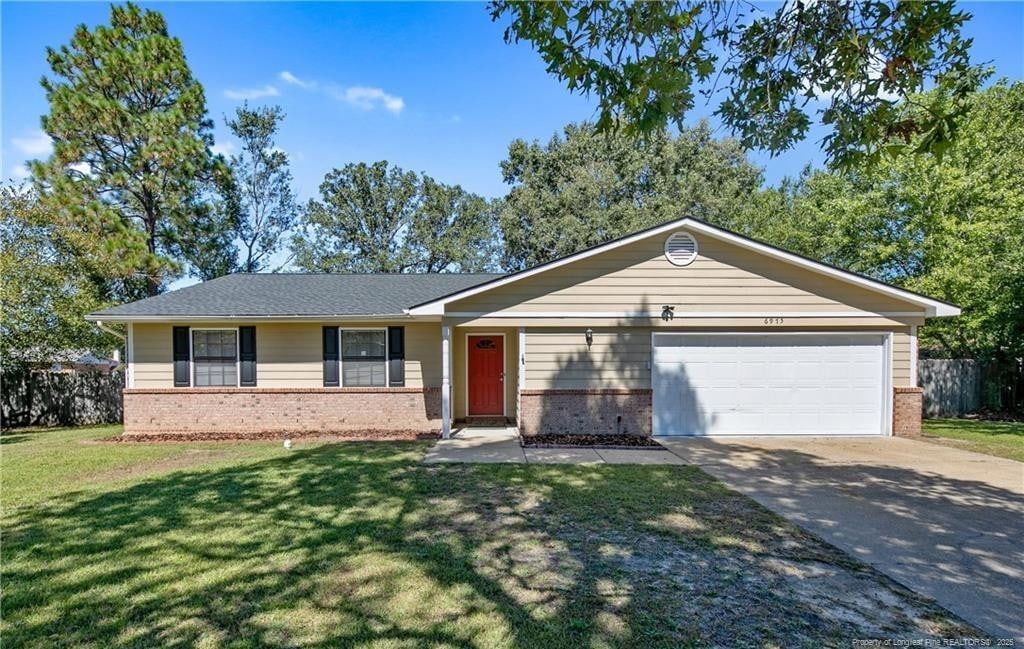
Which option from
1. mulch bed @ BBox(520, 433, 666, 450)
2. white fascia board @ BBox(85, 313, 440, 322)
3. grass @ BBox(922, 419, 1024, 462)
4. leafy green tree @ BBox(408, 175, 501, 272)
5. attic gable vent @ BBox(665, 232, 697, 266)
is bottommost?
grass @ BBox(922, 419, 1024, 462)

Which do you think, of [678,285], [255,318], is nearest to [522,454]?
[678,285]

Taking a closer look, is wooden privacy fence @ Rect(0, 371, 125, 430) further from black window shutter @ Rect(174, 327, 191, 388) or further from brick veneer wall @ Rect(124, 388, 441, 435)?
black window shutter @ Rect(174, 327, 191, 388)

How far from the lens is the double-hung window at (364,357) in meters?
10.8

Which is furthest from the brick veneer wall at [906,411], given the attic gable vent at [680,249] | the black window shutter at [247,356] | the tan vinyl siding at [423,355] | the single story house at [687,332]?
the black window shutter at [247,356]

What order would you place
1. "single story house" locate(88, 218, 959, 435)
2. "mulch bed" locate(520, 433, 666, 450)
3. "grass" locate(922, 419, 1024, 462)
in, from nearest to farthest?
"grass" locate(922, 419, 1024, 462) < "mulch bed" locate(520, 433, 666, 450) < "single story house" locate(88, 218, 959, 435)

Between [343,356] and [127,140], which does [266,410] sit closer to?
[343,356]

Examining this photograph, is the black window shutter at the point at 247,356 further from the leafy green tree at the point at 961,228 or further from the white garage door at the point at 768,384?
the leafy green tree at the point at 961,228

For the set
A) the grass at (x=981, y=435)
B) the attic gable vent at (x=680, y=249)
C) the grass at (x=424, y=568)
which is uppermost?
the attic gable vent at (x=680, y=249)

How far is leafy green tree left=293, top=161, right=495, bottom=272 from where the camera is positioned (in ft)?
87.2

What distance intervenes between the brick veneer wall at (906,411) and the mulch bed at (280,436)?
936 centimetres

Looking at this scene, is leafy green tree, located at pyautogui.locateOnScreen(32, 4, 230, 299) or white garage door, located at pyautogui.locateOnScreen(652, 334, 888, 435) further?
leafy green tree, located at pyautogui.locateOnScreen(32, 4, 230, 299)

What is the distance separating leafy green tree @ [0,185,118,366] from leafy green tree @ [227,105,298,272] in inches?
344

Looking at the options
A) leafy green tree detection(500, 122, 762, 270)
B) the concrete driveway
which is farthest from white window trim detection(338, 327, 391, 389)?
leafy green tree detection(500, 122, 762, 270)

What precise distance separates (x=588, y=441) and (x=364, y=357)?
520 centimetres
